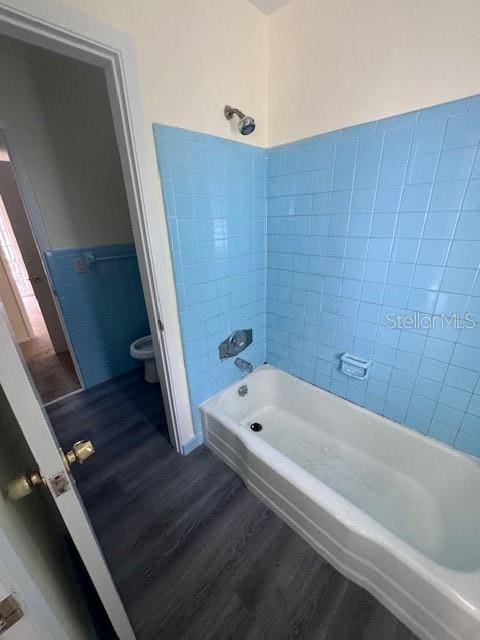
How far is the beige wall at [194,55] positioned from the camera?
1026mm

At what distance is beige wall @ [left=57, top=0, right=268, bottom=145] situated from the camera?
1.03m

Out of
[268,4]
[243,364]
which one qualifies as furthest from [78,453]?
[268,4]

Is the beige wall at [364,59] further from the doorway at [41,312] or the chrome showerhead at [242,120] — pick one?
the doorway at [41,312]

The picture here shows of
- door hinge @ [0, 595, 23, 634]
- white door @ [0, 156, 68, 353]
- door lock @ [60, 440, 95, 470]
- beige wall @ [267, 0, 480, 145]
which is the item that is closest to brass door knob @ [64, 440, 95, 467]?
door lock @ [60, 440, 95, 470]

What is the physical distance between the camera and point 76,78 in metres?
1.89

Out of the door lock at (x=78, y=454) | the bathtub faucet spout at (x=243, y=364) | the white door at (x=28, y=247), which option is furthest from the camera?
the white door at (x=28, y=247)

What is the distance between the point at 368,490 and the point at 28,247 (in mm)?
3725

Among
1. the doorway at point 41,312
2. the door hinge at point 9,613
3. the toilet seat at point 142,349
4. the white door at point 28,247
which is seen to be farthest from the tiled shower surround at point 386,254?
the white door at point 28,247

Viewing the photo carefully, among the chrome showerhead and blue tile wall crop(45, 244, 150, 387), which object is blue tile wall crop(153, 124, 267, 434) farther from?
blue tile wall crop(45, 244, 150, 387)

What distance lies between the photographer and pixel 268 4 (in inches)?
52.3

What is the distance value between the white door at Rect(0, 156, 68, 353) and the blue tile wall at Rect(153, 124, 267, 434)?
2.03 m

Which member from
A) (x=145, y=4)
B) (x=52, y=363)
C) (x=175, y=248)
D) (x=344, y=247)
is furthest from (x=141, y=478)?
(x=145, y=4)

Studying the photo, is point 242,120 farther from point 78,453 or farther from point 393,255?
point 78,453

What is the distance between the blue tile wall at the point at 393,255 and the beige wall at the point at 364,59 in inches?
2.9
